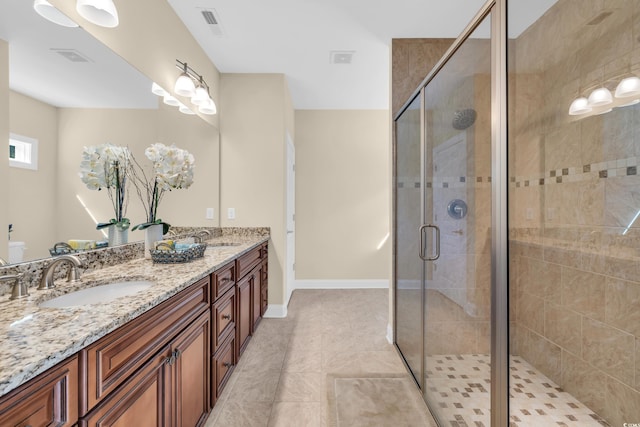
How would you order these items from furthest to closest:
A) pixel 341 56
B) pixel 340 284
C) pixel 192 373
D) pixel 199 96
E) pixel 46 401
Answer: pixel 340 284
pixel 341 56
pixel 199 96
pixel 192 373
pixel 46 401

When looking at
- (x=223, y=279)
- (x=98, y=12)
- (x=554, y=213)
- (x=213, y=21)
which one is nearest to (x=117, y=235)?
(x=223, y=279)

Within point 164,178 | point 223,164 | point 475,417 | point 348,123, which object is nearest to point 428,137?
point 475,417

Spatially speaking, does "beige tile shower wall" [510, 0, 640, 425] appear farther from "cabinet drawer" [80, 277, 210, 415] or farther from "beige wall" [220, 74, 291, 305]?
"beige wall" [220, 74, 291, 305]

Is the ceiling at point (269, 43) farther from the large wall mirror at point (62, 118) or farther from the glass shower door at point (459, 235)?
the glass shower door at point (459, 235)

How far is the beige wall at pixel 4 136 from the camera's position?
1023mm

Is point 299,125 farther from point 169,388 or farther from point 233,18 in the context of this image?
point 169,388

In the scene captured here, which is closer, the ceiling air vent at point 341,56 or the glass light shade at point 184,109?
the glass light shade at point 184,109

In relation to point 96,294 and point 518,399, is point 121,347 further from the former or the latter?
point 518,399

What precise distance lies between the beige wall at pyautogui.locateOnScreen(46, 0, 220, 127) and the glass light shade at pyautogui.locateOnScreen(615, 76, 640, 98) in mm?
2285

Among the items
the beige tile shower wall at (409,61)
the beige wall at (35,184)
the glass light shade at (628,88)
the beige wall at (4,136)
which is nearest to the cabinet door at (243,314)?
the beige wall at (35,184)

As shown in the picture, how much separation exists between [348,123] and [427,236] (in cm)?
288

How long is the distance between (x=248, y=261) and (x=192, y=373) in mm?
1048

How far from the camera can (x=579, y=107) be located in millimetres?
1117

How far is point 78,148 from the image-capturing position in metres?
1.37
